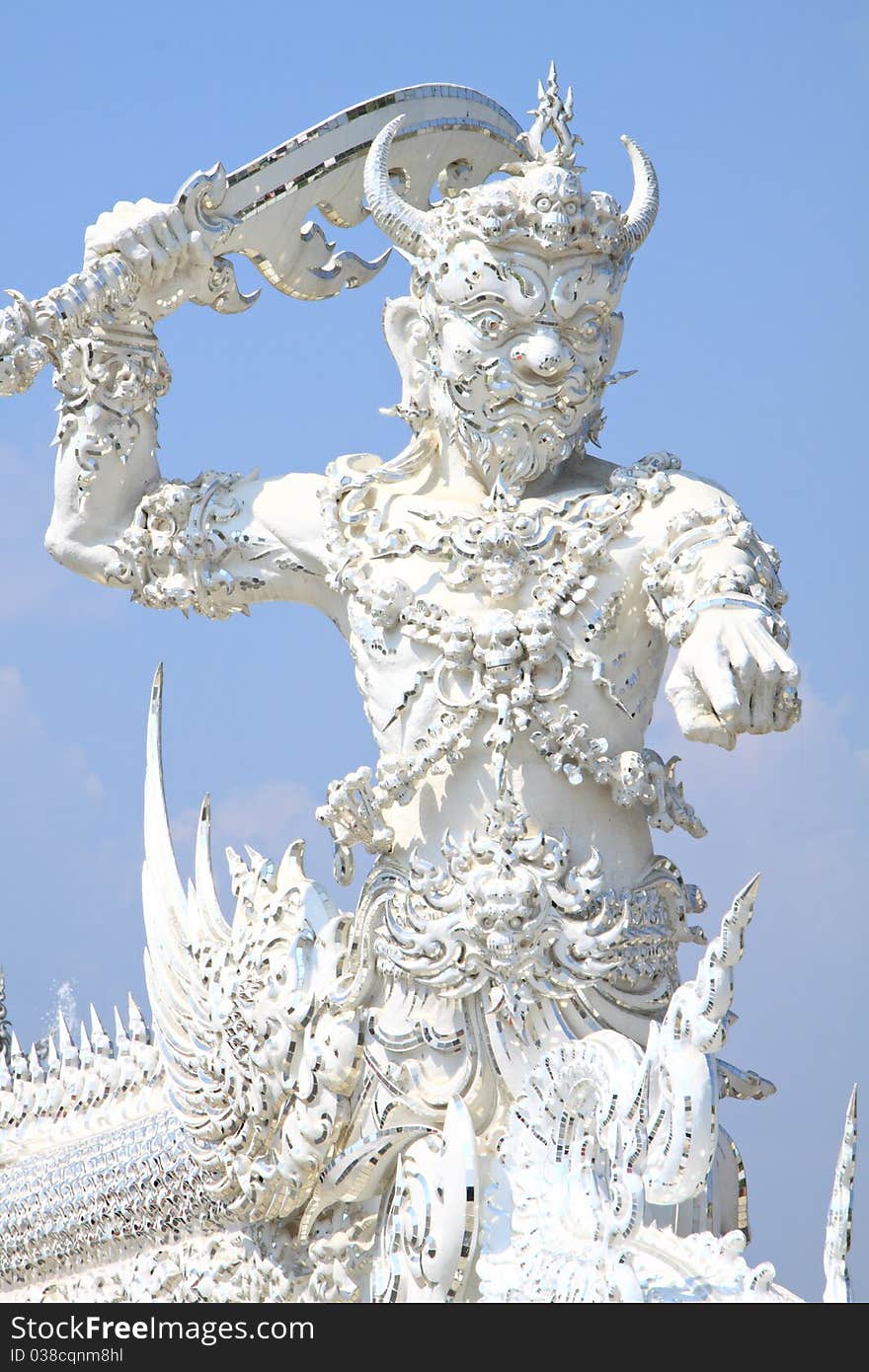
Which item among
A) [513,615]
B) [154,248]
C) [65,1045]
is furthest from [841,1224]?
[65,1045]

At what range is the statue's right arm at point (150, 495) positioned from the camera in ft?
13.2

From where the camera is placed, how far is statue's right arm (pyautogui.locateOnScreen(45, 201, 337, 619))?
158 inches

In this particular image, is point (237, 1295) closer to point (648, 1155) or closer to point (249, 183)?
point (648, 1155)

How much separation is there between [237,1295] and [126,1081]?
862mm

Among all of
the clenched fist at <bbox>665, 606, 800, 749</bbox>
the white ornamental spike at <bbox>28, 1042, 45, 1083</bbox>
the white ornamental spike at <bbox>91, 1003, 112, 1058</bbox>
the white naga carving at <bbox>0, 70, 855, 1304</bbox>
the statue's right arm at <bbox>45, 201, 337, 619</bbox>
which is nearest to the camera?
the clenched fist at <bbox>665, 606, 800, 749</bbox>

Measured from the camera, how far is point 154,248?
13.4 feet

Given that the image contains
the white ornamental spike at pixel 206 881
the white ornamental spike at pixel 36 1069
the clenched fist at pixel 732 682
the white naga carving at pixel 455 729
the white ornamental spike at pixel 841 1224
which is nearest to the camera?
the white ornamental spike at pixel 841 1224

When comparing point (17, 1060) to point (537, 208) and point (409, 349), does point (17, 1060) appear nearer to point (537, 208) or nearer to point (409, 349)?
point (409, 349)

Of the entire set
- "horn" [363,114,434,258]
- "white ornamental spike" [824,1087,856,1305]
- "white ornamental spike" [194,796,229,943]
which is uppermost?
"horn" [363,114,434,258]

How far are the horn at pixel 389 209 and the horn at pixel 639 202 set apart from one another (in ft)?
1.24

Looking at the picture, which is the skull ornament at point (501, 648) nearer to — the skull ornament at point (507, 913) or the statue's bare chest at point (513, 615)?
the statue's bare chest at point (513, 615)

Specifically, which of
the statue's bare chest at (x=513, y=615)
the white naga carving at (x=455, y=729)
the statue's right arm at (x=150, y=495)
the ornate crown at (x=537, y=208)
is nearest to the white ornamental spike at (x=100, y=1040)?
the white naga carving at (x=455, y=729)

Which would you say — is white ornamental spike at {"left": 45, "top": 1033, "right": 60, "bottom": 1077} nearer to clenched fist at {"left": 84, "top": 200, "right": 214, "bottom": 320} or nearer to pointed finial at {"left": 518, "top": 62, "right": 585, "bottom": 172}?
clenched fist at {"left": 84, "top": 200, "right": 214, "bottom": 320}

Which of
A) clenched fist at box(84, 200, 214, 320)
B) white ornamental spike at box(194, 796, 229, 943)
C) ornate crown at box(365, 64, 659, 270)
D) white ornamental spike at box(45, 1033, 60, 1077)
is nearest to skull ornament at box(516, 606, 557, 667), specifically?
ornate crown at box(365, 64, 659, 270)
